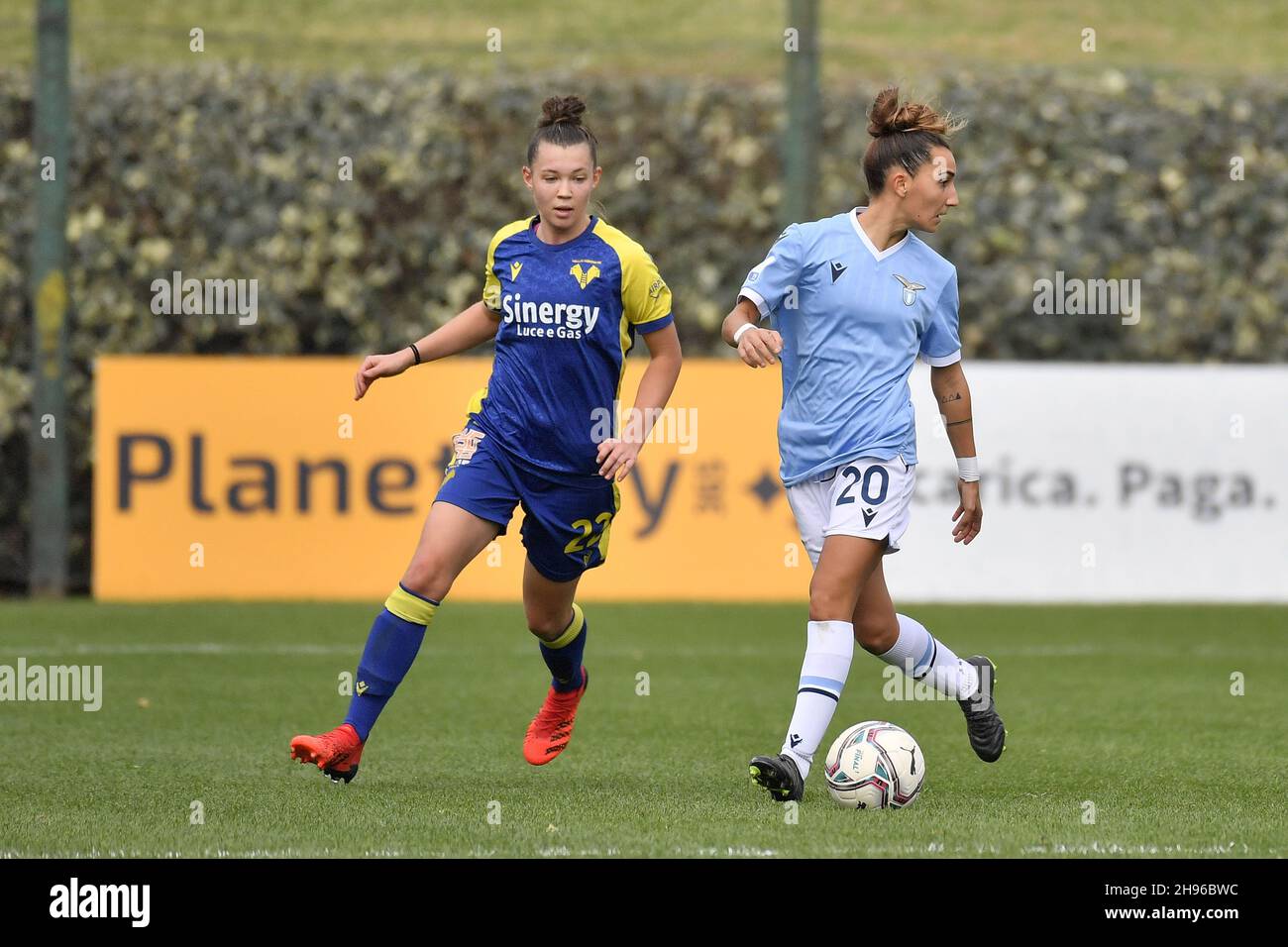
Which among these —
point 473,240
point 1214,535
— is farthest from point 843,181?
point 1214,535

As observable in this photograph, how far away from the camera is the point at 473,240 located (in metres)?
16.3

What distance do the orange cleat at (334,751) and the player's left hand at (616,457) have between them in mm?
1125

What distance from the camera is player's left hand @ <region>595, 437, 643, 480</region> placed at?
21.0 ft

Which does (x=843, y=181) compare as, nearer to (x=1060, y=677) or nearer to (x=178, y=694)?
(x=1060, y=677)

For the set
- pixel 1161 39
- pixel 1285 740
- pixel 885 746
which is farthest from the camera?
pixel 1161 39

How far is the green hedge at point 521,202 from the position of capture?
15961 mm

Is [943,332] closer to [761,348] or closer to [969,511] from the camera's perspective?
[969,511]

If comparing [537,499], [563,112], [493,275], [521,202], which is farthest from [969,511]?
[521,202]

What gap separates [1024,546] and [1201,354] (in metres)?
3.61

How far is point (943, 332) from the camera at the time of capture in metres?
6.54

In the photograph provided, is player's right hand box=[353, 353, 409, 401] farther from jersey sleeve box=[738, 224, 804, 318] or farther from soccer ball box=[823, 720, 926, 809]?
soccer ball box=[823, 720, 926, 809]

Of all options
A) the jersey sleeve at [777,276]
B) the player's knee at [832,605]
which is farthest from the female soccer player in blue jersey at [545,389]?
the player's knee at [832,605]

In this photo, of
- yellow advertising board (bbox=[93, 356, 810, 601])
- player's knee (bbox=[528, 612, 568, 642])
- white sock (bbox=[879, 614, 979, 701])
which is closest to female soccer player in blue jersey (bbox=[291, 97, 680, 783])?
player's knee (bbox=[528, 612, 568, 642])
